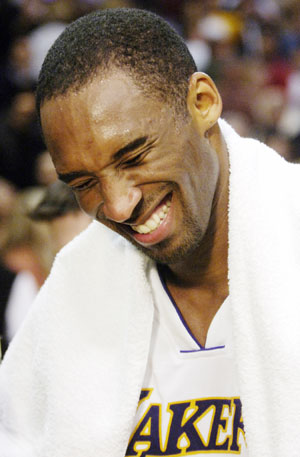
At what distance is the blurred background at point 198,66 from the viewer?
123 inches

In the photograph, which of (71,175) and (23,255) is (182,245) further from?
(23,255)

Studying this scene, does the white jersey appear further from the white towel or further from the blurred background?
the blurred background

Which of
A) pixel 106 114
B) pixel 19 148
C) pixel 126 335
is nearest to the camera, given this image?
pixel 106 114

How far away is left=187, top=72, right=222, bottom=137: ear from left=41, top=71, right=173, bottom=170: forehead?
10 cm

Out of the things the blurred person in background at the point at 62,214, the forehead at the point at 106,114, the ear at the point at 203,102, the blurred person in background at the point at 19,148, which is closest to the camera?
the forehead at the point at 106,114

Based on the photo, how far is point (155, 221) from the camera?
1245 millimetres

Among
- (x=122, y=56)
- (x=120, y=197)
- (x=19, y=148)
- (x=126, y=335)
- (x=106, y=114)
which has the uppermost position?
(x=19, y=148)

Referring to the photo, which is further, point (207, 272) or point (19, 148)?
point (19, 148)

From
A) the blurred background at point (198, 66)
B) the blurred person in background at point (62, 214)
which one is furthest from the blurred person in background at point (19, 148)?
the blurred person in background at point (62, 214)

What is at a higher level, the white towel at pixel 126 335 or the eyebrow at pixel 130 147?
the eyebrow at pixel 130 147

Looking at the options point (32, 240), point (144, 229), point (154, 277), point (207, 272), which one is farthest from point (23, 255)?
point (144, 229)

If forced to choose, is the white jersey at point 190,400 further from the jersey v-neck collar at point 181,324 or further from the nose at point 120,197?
the nose at point 120,197

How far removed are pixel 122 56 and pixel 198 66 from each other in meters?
2.99

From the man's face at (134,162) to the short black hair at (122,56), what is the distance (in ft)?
0.08
